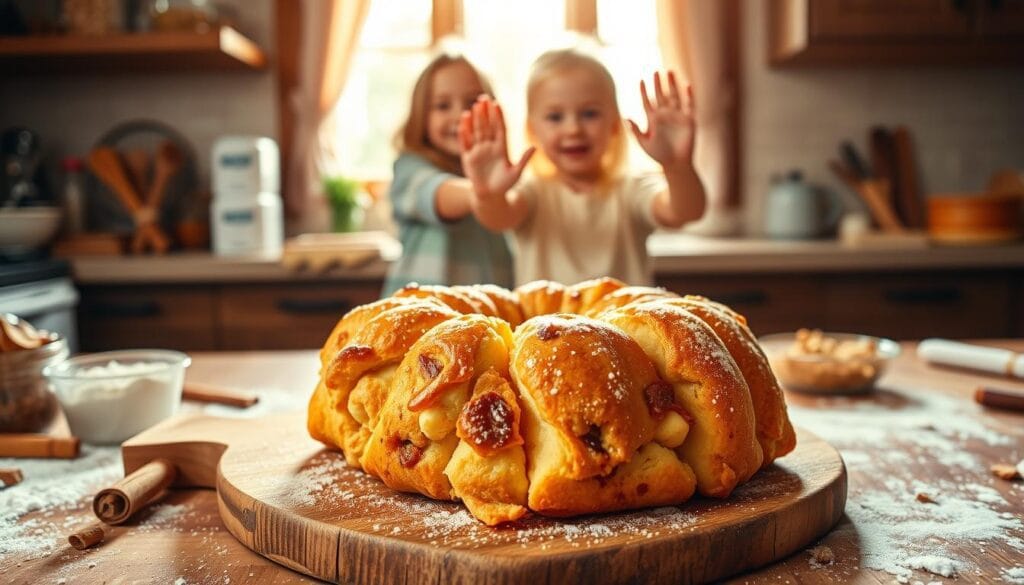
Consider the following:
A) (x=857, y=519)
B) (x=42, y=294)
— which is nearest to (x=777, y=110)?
(x=42, y=294)

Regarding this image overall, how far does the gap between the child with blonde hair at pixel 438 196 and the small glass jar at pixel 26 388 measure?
0.92 metres

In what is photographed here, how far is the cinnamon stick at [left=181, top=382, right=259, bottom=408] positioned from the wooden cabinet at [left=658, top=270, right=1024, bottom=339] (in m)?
1.64

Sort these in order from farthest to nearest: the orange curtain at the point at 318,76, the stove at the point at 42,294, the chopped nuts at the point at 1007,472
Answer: the orange curtain at the point at 318,76
the stove at the point at 42,294
the chopped nuts at the point at 1007,472

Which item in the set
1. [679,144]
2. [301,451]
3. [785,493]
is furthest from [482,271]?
[785,493]

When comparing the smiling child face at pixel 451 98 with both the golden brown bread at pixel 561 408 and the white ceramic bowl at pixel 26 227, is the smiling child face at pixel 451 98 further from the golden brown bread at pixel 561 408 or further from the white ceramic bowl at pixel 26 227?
the white ceramic bowl at pixel 26 227

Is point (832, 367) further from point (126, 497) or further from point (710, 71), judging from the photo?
point (710, 71)

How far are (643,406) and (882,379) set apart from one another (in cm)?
70

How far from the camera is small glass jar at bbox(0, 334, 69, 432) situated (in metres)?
0.91

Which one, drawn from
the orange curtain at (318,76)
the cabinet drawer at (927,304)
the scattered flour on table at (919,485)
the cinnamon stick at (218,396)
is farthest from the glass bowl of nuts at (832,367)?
the orange curtain at (318,76)

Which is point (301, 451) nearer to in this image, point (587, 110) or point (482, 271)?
point (587, 110)

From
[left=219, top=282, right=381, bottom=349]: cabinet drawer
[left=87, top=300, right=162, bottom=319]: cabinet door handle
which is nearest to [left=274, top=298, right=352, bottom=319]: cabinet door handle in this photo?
[left=219, top=282, right=381, bottom=349]: cabinet drawer

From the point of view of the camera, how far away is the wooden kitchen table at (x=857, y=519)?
0.58 meters

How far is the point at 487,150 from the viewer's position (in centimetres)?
124

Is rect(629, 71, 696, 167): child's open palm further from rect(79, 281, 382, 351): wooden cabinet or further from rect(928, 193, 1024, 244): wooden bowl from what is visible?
rect(928, 193, 1024, 244): wooden bowl
